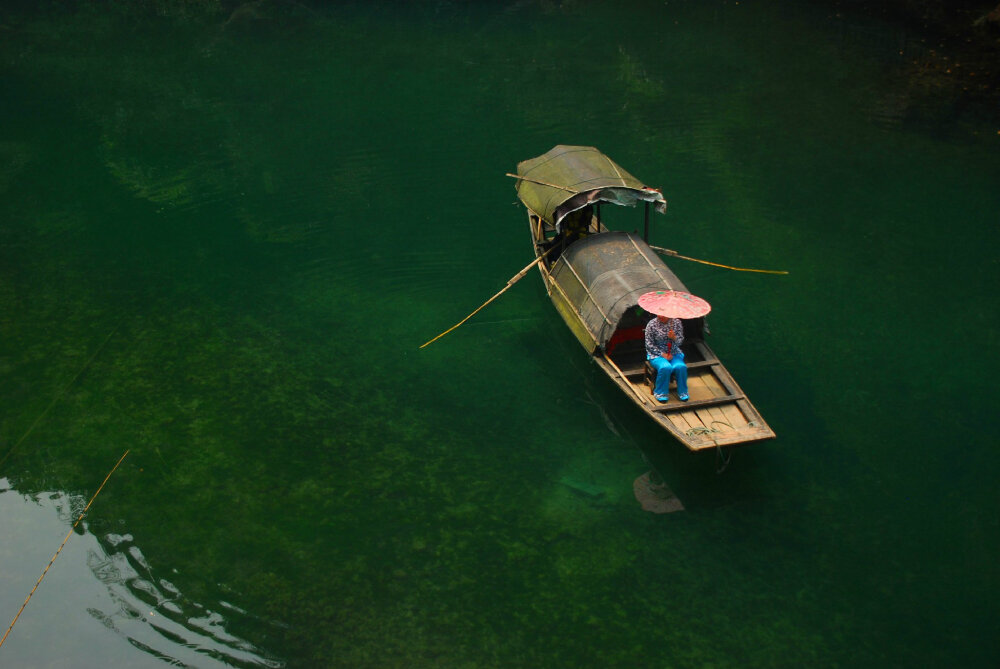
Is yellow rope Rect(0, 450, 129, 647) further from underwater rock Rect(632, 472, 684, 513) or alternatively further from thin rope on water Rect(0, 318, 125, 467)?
underwater rock Rect(632, 472, 684, 513)

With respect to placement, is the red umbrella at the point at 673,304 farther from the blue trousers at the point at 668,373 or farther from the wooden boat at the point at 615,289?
the blue trousers at the point at 668,373

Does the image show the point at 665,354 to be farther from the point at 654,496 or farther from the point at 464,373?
the point at 464,373

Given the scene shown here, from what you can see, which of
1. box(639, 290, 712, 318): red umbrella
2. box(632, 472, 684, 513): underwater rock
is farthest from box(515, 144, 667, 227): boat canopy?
box(632, 472, 684, 513): underwater rock

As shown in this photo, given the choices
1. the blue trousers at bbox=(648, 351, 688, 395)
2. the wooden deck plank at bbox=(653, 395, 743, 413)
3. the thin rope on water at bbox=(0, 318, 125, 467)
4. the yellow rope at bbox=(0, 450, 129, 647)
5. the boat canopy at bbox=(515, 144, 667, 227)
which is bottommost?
the yellow rope at bbox=(0, 450, 129, 647)

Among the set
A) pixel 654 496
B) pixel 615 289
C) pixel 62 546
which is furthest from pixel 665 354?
pixel 62 546

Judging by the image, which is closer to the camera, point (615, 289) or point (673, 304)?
point (673, 304)

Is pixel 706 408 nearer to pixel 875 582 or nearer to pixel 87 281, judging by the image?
pixel 875 582

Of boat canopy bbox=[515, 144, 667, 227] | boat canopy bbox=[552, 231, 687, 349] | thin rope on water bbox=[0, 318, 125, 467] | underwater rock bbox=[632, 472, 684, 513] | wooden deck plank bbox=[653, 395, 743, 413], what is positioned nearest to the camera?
underwater rock bbox=[632, 472, 684, 513]

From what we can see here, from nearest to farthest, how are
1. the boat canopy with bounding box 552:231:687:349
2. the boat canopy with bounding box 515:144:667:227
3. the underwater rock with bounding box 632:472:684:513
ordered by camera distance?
the underwater rock with bounding box 632:472:684:513 → the boat canopy with bounding box 552:231:687:349 → the boat canopy with bounding box 515:144:667:227
